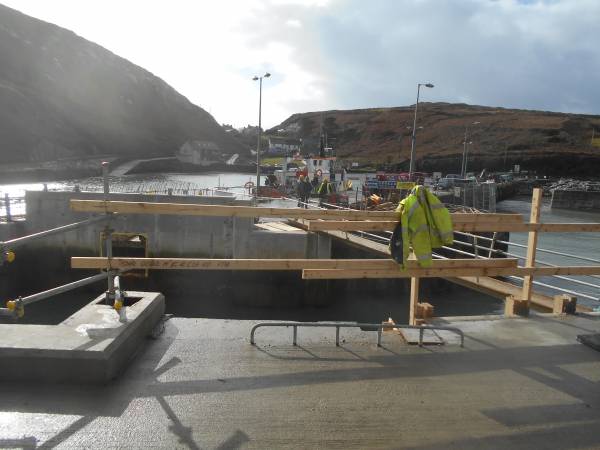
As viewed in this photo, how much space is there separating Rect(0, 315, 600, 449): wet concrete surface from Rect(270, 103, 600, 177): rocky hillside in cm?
6662

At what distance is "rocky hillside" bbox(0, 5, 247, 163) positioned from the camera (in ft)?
287

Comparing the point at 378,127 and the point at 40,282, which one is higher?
the point at 378,127

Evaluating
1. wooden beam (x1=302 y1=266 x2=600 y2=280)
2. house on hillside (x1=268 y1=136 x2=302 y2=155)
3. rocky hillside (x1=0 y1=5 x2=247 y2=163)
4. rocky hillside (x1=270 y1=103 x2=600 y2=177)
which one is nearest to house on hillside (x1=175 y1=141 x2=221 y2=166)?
rocky hillside (x1=0 y1=5 x2=247 y2=163)

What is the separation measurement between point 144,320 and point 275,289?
1045 cm

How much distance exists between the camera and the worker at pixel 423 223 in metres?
3.88

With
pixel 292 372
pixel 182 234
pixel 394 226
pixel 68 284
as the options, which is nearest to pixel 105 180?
pixel 68 284

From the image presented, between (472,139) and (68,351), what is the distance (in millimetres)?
114413

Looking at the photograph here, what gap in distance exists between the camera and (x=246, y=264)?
12.8ft

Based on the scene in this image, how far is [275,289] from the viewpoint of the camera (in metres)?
14.3

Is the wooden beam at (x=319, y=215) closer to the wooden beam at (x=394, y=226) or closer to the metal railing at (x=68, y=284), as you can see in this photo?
the wooden beam at (x=394, y=226)

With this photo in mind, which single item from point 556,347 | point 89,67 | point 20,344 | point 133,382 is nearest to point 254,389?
point 133,382

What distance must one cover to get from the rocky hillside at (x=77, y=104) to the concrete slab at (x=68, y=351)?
88.9m

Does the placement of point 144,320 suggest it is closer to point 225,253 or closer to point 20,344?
point 20,344

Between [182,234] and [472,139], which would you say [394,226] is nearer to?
[182,234]
